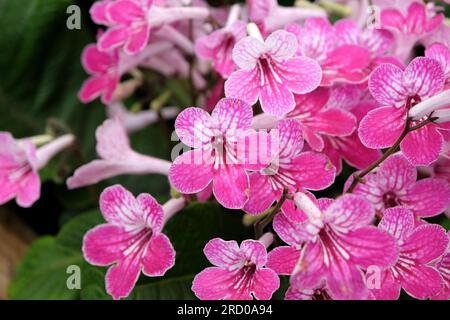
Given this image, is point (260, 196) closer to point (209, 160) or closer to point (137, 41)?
point (209, 160)

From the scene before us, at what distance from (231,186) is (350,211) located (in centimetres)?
15

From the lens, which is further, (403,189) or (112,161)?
(112,161)

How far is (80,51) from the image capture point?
1.44m

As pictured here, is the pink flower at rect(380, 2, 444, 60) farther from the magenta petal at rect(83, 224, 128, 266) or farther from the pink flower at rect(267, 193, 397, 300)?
the magenta petal at rect(83, 224, 128, 266)

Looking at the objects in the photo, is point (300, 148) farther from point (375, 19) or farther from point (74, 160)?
point (74, 160)

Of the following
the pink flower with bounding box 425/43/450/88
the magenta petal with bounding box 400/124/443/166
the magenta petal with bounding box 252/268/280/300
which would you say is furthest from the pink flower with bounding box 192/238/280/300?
the pink flower with bounding box 425/43/450/88

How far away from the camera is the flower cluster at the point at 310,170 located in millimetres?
692

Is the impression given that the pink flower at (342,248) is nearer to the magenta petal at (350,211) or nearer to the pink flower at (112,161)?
the magenta petal at (350,211)

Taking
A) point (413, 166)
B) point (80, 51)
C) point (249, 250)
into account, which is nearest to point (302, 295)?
point (249, 250)

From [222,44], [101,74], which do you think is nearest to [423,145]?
[222,44]

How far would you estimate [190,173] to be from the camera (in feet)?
2.45

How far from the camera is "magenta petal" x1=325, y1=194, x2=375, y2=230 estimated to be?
657mm

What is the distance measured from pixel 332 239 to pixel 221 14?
647mm

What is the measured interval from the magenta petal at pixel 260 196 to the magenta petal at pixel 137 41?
1.08ft
